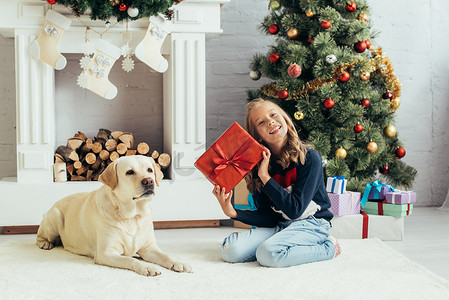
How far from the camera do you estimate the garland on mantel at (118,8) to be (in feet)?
9.37

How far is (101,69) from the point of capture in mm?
3084

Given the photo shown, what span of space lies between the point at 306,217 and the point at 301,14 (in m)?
1.53

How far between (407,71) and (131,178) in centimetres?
289

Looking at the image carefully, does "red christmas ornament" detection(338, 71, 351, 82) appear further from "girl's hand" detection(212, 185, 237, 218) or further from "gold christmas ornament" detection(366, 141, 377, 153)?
"girl's hand" detection(212, 185, 237, 218)

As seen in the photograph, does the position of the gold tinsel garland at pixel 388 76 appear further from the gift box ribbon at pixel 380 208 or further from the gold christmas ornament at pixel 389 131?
the gift box ribbon at pixel 380 208

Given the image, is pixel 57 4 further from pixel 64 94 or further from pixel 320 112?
pixel 320 112

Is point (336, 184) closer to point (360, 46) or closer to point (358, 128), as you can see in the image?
point (358, 128)

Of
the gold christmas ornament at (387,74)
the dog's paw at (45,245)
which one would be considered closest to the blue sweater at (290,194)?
the dog's paw at (45,245)

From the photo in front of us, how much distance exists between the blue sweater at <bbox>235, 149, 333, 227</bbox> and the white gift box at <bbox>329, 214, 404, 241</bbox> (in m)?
0.47

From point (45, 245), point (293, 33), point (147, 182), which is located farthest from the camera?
point (293, 33)

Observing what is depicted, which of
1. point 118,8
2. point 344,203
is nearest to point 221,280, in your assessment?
point 344,203

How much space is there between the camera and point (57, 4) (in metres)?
3.00

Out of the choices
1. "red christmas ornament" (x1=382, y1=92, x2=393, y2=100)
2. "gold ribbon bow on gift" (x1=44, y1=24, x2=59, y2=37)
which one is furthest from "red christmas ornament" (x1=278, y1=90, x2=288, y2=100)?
"gold ribbon bow on gift" (x1=44, y1=24, x2=59, y2=37)

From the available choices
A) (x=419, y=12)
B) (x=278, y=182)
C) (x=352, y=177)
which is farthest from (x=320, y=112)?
(x=419, y=12)
